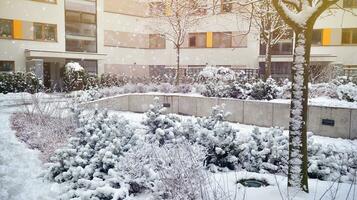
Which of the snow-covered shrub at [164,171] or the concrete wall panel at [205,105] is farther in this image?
the concrete wall panel at [205,105]

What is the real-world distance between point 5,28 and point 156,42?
14.1 metres

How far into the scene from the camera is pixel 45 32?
2800 centimetres

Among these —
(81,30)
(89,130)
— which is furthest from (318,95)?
(81,30)

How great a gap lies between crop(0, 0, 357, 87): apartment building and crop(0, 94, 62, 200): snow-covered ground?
56.3 feet

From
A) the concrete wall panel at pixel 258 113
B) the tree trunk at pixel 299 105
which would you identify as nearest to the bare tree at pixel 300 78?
the tree trunk at pixel 299 105

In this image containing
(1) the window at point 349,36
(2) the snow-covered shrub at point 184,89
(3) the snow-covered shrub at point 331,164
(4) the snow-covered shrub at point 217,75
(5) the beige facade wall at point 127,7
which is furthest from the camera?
(5) the beige facade wall at point 127,7

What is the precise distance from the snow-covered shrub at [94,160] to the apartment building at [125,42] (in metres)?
18.8

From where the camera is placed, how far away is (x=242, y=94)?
1299cm

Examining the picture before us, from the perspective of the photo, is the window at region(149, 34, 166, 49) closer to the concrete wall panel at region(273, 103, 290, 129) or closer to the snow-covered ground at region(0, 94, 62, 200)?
the concrete wall panel at region(273, 103, 290, 129)

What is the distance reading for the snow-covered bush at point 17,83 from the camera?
20.6 m

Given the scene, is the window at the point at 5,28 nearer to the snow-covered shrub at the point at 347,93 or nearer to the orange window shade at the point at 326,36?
the snow-covered shrub at the point at 347,93

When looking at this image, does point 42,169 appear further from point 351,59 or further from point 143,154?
point 351,59

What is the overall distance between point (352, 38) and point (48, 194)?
28.1 meters

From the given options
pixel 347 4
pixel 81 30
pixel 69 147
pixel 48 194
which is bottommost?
pixel 48 194
